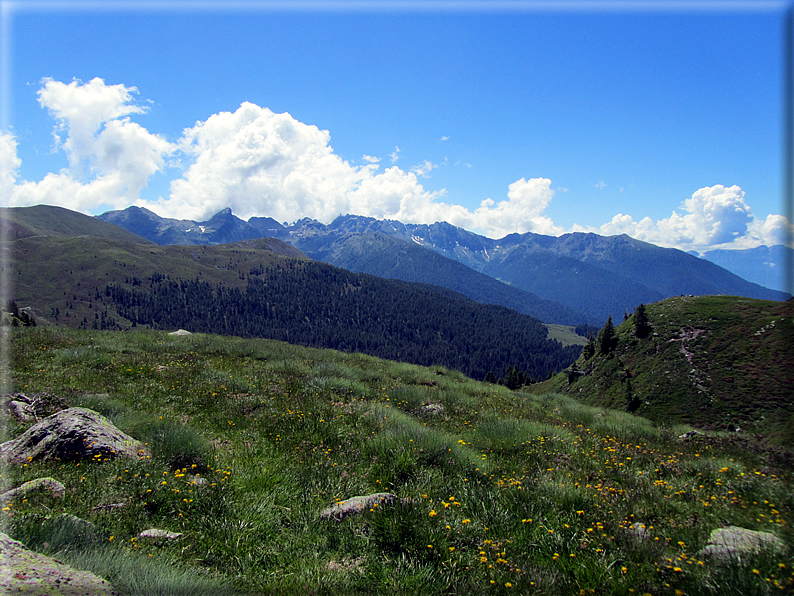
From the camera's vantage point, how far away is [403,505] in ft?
16.9

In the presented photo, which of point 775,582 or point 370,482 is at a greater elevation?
point 775,582

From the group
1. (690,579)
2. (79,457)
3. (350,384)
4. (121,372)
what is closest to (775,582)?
(690,579)

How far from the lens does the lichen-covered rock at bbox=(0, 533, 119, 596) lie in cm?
289

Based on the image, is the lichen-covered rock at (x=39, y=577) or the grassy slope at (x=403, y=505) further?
the grassy slope at (x=403, y=505)

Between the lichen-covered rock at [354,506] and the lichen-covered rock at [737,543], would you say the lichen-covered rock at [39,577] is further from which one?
the lichen-covered rock at [737,543]

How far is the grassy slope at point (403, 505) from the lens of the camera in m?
4.06

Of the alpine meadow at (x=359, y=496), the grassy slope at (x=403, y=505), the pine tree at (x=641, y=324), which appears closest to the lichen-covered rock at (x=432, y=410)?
the alpine meadow at (x=359, y=496)

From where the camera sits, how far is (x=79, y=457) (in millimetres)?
6145

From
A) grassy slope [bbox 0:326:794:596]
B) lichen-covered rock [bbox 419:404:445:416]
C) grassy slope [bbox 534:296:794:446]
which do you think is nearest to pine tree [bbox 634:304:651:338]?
grassy slope [bbox 534:296:794:446]

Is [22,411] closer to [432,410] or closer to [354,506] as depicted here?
[354,506]

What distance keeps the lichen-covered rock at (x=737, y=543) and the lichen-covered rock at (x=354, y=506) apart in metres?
3.94

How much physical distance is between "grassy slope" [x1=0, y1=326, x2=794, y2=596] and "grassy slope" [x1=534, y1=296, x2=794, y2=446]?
3995 centimetres

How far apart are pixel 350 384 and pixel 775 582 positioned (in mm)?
11013

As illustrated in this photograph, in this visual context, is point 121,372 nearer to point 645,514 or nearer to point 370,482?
point 370,482
